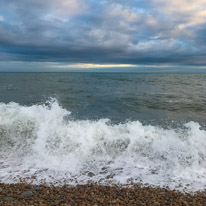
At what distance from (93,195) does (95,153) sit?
8.63 feet

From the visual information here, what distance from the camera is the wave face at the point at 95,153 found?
5859mm

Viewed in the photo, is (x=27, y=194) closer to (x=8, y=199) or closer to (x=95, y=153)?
(x=8, y=199)

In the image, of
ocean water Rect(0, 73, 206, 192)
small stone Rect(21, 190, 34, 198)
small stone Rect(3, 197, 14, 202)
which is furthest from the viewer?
ocean water Rect(0, 73, 206, 192)

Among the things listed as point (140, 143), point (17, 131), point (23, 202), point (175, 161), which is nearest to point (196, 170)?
point (175, 161)

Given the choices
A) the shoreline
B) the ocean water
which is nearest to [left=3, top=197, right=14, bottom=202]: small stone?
the shoreline

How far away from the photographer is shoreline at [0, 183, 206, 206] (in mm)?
4489

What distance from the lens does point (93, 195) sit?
4.82 m

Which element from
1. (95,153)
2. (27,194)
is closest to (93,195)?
(27,194)

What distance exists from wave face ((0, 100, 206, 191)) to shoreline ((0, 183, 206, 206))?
353 millimetres

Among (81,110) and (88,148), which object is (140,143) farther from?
(81,110)

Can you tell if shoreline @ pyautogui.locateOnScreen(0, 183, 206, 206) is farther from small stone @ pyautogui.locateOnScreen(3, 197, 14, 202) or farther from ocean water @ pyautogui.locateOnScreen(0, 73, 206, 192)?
ocean water @ pyautogui.locateOnScreen(0, 73, 206, 192)

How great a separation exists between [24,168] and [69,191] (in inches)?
80.9

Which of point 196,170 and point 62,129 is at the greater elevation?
point 62,129

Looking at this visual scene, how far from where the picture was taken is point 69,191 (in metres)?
5.03
